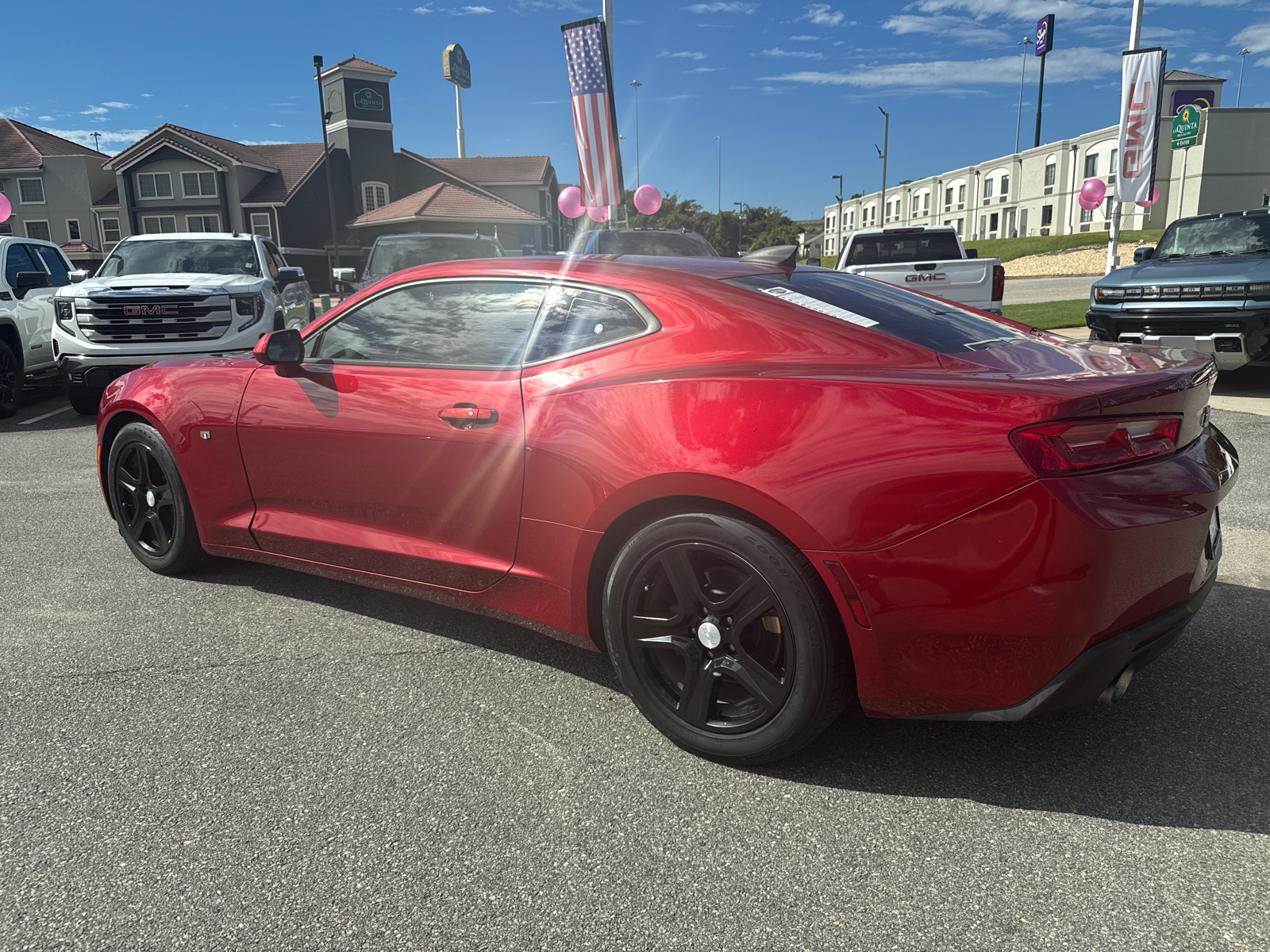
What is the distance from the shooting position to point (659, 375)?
2744 mm

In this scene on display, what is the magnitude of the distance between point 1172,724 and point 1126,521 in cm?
102

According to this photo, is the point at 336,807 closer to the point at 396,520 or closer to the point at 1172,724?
the point at 396,520

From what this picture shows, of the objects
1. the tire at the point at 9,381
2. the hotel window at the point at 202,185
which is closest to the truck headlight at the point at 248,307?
the tire at the point at 9,381

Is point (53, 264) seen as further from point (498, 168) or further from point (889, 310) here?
point (498, 168)

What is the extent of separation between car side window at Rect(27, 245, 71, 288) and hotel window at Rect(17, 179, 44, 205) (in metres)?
54.1

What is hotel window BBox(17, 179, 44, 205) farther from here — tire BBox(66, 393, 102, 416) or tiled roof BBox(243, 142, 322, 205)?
tire BBox(66, 393, 102, 416)

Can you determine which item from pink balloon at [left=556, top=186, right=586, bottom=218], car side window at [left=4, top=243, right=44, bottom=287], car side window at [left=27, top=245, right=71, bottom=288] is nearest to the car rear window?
car side window at [left=4, top=243, right=44, bottom=287]

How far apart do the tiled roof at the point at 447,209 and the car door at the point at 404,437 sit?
140 ft

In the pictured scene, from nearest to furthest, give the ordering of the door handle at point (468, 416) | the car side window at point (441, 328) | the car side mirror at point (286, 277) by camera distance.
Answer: the door handle at point (468, 416) → the car side window at point (441, 328) → the car side mirror at point (286, 277)

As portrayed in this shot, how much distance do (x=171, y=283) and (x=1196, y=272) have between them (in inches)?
406

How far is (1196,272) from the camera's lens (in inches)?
356

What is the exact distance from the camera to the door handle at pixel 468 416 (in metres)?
3.09

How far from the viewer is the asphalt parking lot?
80.7 inches

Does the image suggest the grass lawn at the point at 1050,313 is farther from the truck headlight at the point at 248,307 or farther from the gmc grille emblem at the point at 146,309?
the gmc grille emblem at the point at 146,309
